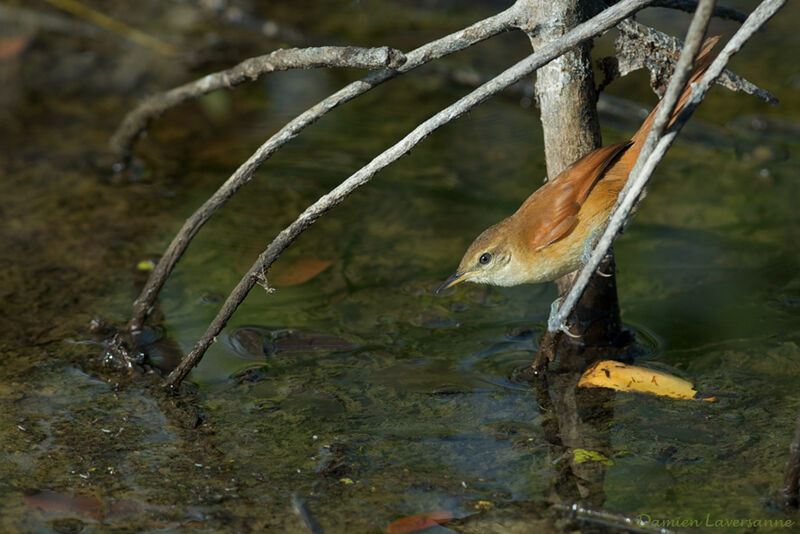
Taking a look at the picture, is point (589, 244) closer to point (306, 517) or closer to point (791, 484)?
point (791, 484)

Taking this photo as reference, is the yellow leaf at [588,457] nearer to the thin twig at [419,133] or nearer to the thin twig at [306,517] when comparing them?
the thin twig at [306,517]

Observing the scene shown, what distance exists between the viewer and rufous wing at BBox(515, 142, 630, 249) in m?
3.81

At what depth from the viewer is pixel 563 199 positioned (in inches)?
152

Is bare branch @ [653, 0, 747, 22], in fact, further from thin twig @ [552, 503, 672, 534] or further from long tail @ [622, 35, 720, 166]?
thin twig @ [552, 503, 672, 534]

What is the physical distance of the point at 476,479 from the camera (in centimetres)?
365

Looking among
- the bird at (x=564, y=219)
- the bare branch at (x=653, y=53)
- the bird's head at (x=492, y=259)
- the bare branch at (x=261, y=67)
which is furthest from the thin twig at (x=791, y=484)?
the bare branch at (x=261, y=67)

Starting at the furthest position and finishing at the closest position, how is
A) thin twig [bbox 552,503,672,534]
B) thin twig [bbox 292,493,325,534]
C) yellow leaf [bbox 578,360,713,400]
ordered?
yellow leaf [bbox 578,360,713,400] < thin twig [bbox 552,503,672,534] < thin twig [bbox 292,493,325,534]

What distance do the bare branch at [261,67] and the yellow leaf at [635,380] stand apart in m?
1.74

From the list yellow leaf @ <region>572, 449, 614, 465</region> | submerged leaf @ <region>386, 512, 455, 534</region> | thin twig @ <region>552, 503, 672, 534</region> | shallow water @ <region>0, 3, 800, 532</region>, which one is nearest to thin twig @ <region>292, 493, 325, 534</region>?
shallow water @ <region>0, 3, 800, 532</region>

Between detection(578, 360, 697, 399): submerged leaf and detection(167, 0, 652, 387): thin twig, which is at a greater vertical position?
detection(167, 0, 652, 387): thin twig

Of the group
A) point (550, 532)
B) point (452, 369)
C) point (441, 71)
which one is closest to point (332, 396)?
point (452, 369)

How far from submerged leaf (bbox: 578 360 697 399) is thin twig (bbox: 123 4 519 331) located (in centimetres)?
167

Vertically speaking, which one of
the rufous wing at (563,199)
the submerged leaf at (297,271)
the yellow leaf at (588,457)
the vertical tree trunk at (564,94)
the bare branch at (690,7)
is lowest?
the yellow leaf at (588,457)

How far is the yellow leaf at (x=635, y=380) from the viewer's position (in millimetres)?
4193
